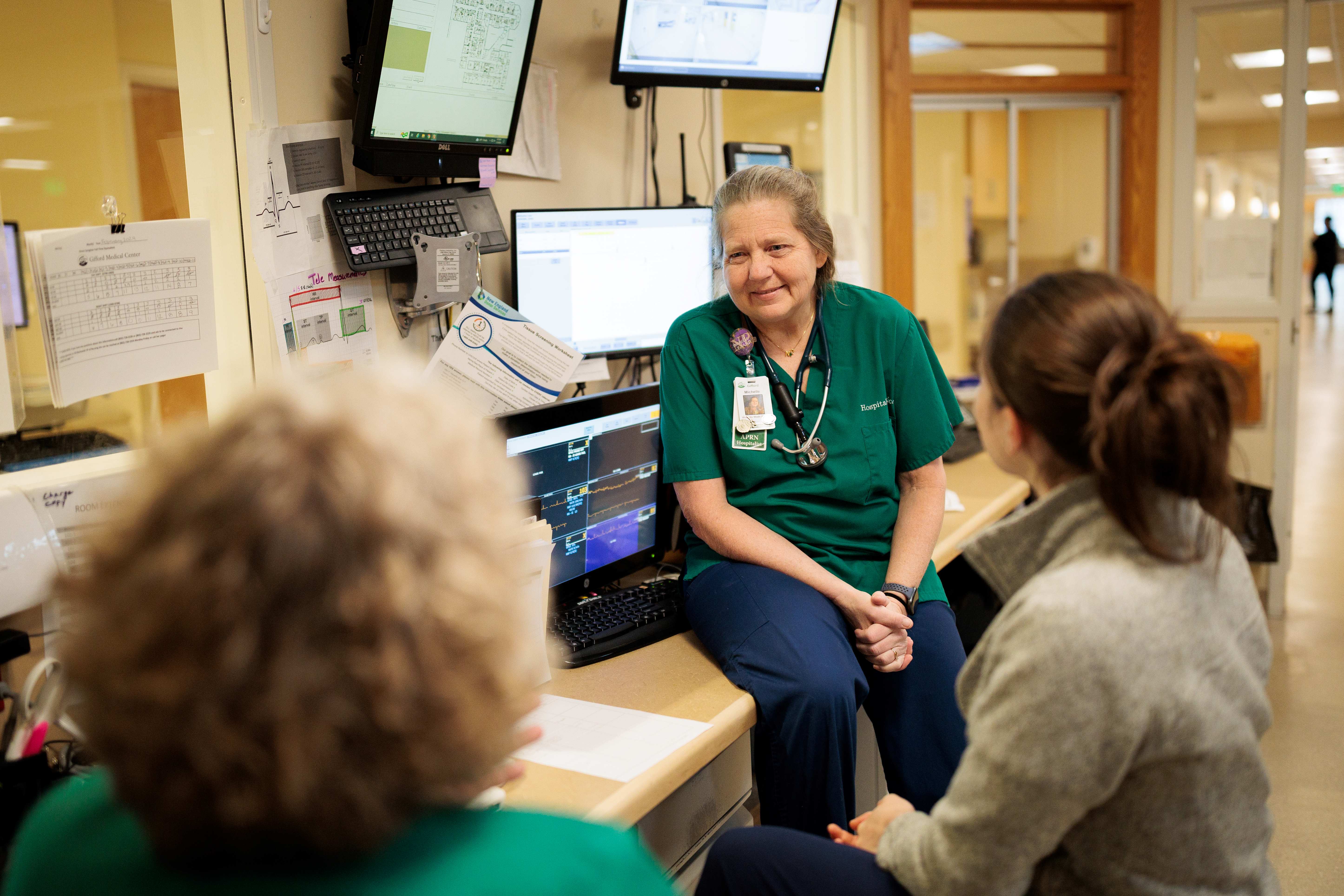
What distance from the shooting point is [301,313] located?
1859 mm

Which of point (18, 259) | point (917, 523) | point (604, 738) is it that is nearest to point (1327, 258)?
point (917, 523)

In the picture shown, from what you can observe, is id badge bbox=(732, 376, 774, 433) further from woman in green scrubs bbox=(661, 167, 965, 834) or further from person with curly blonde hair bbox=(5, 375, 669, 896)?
person with curly blonde hair bbox=(5, 375, 669, 896)

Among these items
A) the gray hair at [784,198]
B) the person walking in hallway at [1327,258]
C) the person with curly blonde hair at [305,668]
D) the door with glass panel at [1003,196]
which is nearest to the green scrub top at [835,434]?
the gray hair at [784,198]

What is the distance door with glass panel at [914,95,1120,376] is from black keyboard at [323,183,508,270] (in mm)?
2405

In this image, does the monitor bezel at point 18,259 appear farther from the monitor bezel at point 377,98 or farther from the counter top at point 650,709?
the counter top at point 650,709

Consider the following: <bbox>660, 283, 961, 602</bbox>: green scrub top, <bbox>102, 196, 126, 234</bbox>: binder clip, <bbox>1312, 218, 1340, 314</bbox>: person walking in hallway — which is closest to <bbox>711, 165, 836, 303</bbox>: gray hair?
<bbox>660, 283, 961, 602</bbox>: green scrub top

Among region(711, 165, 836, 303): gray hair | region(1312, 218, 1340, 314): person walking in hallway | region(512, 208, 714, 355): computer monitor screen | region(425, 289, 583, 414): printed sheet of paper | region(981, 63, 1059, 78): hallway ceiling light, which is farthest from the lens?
region(1312, 218, 1340, 314): person walking in hallway

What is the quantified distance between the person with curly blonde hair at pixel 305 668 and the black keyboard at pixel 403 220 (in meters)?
1.34

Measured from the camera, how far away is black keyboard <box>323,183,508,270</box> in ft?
6.19

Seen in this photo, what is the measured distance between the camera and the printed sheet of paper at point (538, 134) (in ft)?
7.65

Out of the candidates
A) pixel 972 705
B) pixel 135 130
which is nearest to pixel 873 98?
pixel 135 130

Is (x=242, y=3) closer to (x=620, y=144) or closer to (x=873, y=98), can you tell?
(x=620, y=144)

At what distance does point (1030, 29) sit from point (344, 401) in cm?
441

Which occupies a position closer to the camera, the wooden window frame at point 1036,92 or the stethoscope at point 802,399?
the stethoscope at point 802,399
